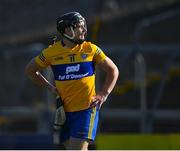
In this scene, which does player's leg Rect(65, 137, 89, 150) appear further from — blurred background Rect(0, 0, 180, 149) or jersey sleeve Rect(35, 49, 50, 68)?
blurred background Rect(0, 0, 180, 149)

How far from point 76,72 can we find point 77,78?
56mm

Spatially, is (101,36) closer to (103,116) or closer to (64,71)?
(103,116)

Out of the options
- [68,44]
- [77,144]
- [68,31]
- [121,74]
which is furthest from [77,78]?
[121,74]

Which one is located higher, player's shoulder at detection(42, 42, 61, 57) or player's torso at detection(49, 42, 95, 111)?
player's shoulder at detection(42, 42, 61, 57)

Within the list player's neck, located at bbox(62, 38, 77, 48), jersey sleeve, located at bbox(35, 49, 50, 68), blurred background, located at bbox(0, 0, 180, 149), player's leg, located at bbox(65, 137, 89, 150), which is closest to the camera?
player's leg, located at bbox(65, 137, 89, 150)

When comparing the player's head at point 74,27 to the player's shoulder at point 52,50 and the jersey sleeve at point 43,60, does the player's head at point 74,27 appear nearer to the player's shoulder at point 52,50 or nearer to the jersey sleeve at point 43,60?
the player's shoulder at point 52,50

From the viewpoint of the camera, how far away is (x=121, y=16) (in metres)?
17.6

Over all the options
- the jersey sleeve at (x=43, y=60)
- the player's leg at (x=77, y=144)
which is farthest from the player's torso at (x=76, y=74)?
the player's leg at (x=77, y=144)

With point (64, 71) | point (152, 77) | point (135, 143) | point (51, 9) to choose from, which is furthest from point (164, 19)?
point (64, 71)

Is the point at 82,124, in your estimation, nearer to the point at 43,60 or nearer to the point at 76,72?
the point at 76,72

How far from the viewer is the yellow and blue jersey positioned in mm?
7203

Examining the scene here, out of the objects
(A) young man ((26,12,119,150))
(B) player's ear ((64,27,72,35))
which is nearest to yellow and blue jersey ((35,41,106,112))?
(A) young man ((26,12,119,150))

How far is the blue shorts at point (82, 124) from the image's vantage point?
281 inches

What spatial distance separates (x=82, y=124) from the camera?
716cm
